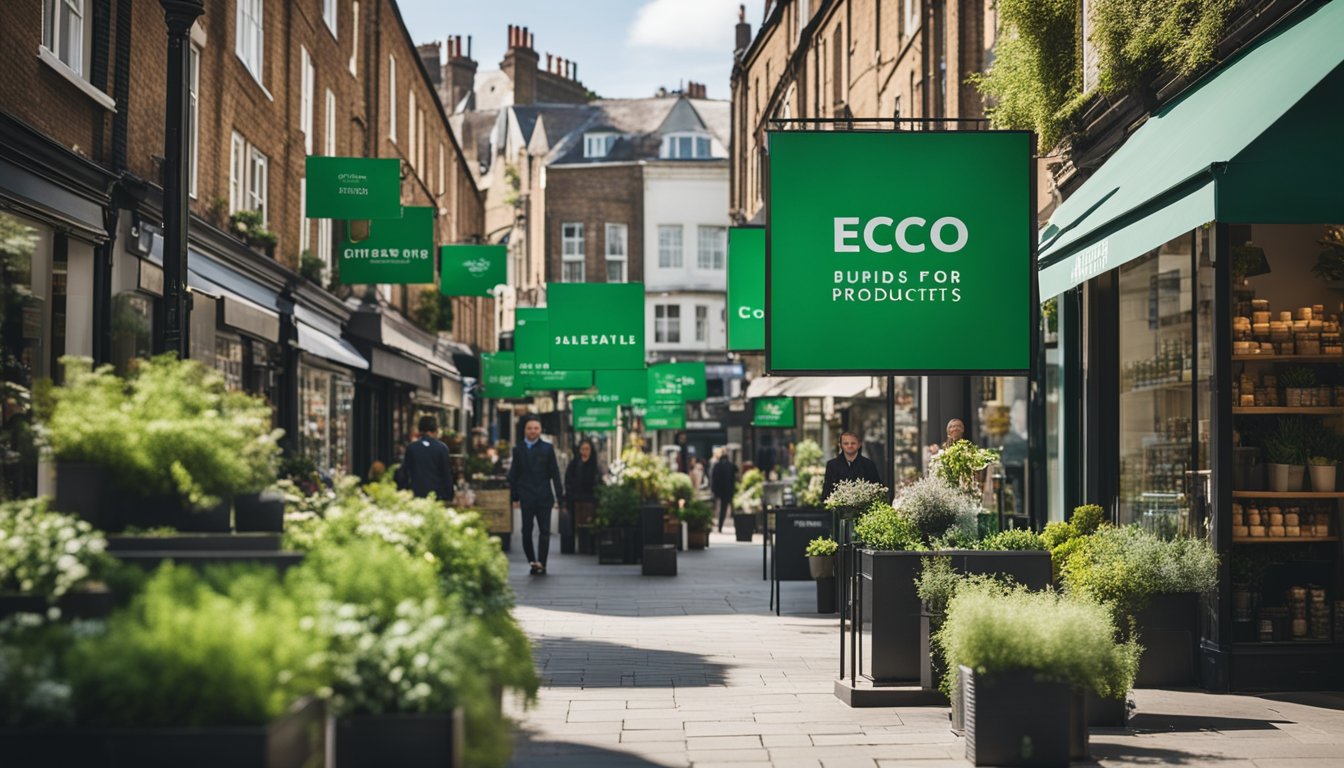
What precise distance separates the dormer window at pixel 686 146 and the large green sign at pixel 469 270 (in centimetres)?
3373

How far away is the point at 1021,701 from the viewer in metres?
6.75

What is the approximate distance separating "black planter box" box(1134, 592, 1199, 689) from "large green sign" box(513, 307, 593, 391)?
19.6 metres

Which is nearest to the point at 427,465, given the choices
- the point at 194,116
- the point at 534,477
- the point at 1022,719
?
the point at 534,477

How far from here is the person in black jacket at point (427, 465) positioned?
1733 centimetres

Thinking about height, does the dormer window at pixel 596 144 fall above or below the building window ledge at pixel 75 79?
above

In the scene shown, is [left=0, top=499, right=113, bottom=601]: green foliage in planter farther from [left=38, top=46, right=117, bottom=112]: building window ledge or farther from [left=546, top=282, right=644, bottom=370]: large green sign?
[left=546, top=282, right=644, bottom=370]: large green sign

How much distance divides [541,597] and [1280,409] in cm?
820

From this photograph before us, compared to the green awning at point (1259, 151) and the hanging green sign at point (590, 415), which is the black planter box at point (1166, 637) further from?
the hanging green sign at point (590, 415)

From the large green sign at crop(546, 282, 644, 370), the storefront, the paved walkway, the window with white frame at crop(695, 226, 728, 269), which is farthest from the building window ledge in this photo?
the window with white frame at crop(695, 226, 728, 269)

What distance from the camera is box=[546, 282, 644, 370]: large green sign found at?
25609 millimetres

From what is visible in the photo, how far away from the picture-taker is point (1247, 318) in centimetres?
1048

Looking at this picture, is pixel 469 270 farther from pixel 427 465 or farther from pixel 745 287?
pixel 427 465

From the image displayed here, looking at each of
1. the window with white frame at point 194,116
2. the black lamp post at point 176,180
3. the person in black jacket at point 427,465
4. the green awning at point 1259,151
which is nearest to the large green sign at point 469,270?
the window with white frame at point 194,116

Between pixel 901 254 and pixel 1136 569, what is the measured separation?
2.68 metres
